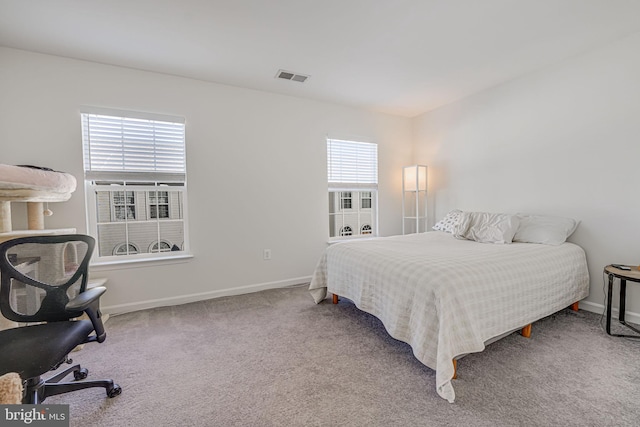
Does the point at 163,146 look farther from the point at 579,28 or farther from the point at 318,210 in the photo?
the point at 579,28

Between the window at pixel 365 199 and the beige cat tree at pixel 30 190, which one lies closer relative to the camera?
the beige cat tree at pixel 30 190

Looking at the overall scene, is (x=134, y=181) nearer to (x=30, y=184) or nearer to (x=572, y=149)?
(x=30, y=184)

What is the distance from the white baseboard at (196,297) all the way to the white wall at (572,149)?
2725mm

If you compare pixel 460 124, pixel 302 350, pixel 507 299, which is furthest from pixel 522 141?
pixel 302 350

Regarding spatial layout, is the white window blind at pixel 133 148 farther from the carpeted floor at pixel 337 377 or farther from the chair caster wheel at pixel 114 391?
the chair caster wheel at pixel 114 391

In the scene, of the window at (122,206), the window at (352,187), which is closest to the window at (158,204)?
the window at (122,206)

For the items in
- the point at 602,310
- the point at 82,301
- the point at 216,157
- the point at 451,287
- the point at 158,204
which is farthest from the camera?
the point at 216,157

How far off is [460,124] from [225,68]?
312 centimetres

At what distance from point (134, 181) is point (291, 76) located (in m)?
2.03

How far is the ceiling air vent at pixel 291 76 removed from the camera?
2.90m

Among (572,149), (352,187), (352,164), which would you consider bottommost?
(352,187)

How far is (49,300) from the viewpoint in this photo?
4.91ft

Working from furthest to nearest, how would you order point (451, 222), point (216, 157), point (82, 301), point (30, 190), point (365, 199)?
point (365, 199) → point (451, 222) → point (216, 157) → point (30, 190) → point (82, 301)

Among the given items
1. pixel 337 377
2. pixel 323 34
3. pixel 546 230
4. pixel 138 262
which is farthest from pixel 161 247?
pixel 546 230
